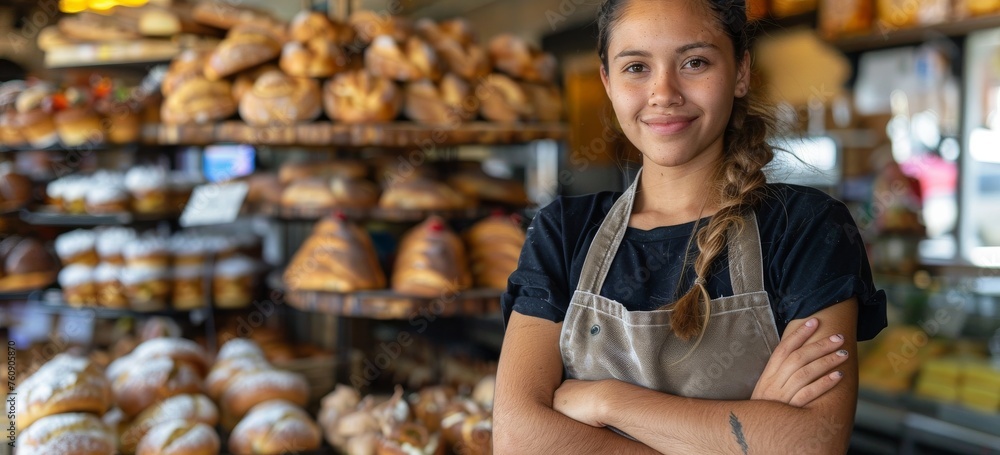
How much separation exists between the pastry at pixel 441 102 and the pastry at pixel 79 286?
198cm

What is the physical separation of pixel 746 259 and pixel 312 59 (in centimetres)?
199

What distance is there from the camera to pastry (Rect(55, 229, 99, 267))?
12.6 ft

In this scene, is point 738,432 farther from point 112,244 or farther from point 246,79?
point 112,244

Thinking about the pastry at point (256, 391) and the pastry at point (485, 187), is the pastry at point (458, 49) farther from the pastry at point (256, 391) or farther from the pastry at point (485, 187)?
the pastry at point (256, 391)

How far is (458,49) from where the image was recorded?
9.68 feet

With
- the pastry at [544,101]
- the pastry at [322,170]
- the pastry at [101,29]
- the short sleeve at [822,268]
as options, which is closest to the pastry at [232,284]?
the pastry at [322,170]

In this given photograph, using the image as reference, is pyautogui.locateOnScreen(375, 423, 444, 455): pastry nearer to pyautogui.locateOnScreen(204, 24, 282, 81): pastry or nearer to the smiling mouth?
the smiling mouth

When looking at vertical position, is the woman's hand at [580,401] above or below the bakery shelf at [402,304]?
above

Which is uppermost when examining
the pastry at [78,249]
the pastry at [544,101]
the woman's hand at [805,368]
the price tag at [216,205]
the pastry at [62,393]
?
the pastry at [544,101]

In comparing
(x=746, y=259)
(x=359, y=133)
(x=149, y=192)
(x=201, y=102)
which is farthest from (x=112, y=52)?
(x=746, y=259)

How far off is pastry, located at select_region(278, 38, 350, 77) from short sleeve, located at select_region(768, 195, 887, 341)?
1.97m

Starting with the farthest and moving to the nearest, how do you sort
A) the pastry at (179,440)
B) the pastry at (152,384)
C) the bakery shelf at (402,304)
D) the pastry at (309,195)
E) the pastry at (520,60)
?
the pastry at (520,60) → the pastry at (309,195) → the bakery shelf at (402,304) → the pastry at (152,384) → the pastry at (179,440)

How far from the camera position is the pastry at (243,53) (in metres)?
2.78

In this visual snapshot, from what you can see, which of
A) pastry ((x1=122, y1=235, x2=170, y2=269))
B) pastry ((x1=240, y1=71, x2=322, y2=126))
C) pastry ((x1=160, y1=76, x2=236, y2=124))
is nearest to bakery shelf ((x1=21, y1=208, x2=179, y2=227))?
pastry ((x1=122, y1=235, x2=170, y2=269))
